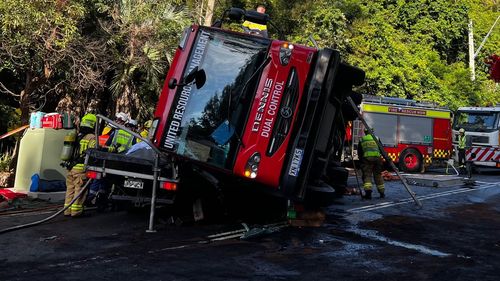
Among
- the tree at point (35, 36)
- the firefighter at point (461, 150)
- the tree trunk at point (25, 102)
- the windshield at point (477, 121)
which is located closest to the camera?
the tree at point (35, 36)

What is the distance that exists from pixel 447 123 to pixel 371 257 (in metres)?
15.9

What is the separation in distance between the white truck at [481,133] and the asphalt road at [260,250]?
1244cm

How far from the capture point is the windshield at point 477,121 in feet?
67.6

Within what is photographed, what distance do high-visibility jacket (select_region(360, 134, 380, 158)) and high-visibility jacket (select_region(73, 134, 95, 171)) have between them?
18.6 feet

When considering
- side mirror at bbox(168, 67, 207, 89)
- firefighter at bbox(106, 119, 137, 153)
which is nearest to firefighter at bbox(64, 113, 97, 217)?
firefighter at bbox(106, 119, 137, 153)

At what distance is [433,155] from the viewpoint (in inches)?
784

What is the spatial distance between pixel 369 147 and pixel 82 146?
5.93 metres

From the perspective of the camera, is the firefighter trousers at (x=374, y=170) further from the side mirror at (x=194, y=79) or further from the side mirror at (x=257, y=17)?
the side mirror at (x=194, y=79)

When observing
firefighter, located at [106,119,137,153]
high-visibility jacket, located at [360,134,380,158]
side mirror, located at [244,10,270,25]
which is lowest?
firefighter, located at [106,119,137,153]

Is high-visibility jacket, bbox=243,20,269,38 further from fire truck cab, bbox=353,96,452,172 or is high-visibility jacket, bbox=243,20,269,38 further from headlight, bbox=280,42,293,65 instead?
fire truck cab, bbox=353,96,452,172

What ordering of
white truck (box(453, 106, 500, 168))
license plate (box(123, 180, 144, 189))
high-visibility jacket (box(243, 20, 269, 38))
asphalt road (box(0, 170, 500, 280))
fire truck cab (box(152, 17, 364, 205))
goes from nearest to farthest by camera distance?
asphalt road (box(0, 170, 500, 280)) < fire truck cab (box(152, 17, 364, 205)) < license plate (box(123, 180, 144, 189)) < high-visibility jacket (box(243, 20, 269, 38)) < white truck (box(453, 106, 500, 168))

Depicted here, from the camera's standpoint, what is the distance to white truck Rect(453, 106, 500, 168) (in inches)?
789

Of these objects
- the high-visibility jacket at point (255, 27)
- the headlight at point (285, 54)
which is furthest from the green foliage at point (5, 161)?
the headlight at point (285, 54)

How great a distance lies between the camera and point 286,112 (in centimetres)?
619
